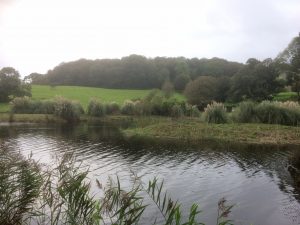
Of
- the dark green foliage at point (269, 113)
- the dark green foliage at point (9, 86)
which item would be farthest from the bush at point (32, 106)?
the dark green foliage at point (269, 113)

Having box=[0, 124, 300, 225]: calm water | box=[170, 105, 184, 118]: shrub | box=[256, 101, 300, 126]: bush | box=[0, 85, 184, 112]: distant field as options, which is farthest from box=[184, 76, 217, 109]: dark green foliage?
box=[0, 124, 300, 225]: calm water

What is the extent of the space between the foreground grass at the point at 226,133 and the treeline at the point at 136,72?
68.0m

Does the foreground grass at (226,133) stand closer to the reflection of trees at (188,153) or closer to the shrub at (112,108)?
the reflection of trees at (188,153)

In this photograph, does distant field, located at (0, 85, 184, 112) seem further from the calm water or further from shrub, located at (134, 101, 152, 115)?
the calm water

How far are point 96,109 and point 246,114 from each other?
1179 inches

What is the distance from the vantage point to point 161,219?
13500 mm

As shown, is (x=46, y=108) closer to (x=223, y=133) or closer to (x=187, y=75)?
(x=223, y=133)

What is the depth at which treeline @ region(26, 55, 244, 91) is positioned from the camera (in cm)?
10906

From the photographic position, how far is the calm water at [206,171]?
14891mm

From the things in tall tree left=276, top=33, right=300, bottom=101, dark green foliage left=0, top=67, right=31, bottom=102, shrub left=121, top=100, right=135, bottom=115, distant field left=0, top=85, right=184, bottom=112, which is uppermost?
tall tree left=276, top=33, right=300, bottom=101

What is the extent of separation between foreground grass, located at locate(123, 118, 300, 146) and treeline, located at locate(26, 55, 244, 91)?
2678 inches

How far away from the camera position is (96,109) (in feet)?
208

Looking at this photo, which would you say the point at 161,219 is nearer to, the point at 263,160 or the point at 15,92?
the point at 263,160

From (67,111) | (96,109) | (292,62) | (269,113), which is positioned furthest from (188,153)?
(292,62)
